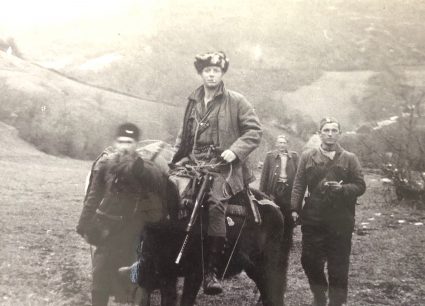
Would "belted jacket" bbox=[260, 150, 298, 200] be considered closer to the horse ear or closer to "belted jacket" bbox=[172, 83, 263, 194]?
"belted jacket" bbox=[172, 83, 263, 194]

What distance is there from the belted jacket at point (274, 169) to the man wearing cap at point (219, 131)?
98.8 inches

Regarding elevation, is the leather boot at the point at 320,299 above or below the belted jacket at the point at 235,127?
below

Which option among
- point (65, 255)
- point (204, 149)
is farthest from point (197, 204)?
point (65, 255)

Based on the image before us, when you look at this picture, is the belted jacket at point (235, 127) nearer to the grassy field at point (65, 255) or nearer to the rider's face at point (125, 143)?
the rider's face at point (125, 143)

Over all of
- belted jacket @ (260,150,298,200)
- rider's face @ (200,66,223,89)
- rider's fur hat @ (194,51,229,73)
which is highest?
rider's fur hat @ (194,51,229,73)

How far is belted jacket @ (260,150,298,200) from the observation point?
5.79 meters

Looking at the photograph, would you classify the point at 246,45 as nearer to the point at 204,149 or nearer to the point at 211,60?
the point at 211,60

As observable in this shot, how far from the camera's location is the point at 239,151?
3.04 meters

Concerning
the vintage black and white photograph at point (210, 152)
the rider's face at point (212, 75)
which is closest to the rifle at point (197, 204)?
the vintage black and white photograph at point (210, 152)

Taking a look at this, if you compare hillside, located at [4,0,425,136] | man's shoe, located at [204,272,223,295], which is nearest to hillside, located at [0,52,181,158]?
hillside, located at [4,0,425,136]

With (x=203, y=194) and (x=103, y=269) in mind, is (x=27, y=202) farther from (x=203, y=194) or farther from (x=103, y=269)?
(x=203, y=194)

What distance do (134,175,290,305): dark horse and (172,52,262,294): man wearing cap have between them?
0.58 feet

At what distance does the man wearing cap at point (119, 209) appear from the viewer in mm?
2539

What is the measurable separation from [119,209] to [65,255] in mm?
2069
